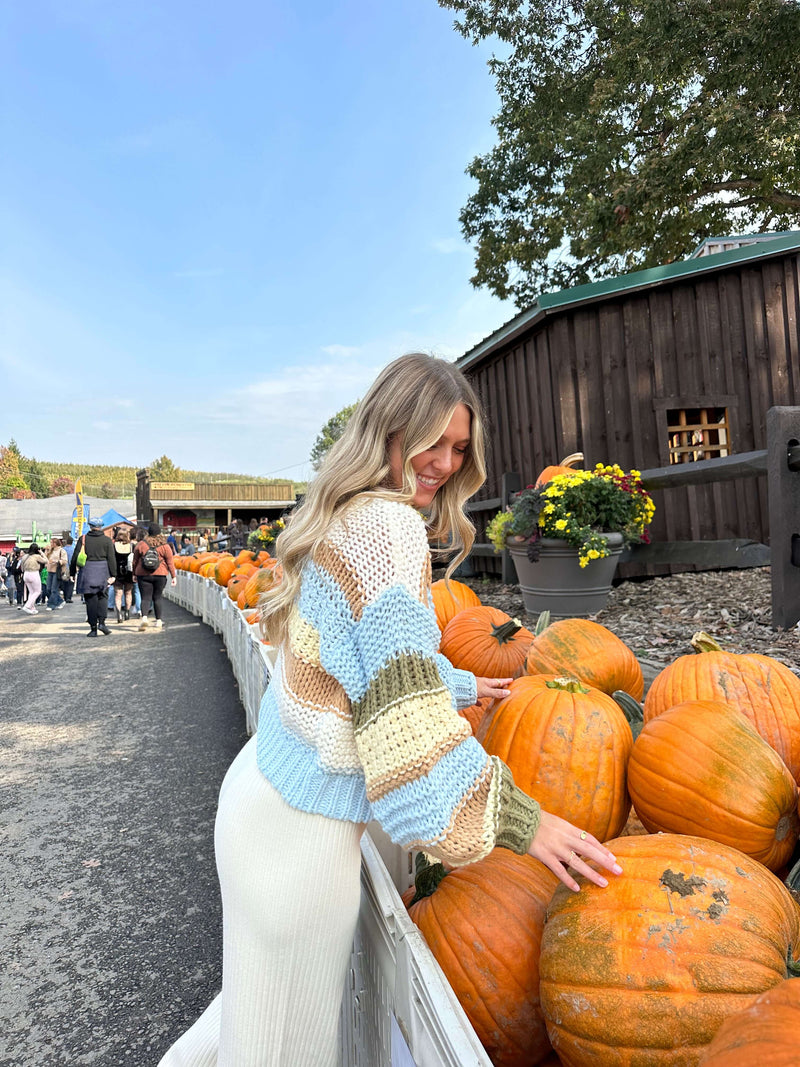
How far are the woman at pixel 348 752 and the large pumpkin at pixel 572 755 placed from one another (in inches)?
14.0

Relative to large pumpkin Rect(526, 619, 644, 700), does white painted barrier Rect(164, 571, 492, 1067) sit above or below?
below

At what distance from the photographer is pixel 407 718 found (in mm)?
1196

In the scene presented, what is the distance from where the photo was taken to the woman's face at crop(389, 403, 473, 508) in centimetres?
151

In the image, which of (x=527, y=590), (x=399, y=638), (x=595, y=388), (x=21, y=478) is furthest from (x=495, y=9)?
(x=21, y=478)

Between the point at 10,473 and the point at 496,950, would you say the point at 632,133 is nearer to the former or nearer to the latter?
the point at 496,950

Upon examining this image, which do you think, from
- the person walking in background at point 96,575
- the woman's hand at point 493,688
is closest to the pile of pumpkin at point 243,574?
the person walking in background at point 96,575

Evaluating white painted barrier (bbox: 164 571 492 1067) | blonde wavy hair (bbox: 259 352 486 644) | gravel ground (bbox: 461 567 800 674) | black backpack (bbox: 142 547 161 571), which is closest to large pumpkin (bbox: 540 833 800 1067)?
white painted barrier (bbox: 164 571 492 1067)

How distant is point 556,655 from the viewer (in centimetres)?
247

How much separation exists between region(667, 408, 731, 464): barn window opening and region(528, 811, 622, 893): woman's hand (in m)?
8.27

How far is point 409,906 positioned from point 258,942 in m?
0.42

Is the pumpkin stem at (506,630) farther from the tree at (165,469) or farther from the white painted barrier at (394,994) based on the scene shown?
the tree at (165,469)

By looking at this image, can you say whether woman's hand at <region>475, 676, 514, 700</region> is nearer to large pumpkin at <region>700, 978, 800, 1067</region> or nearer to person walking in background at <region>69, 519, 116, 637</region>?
large pumpkin at <region>700, 978, 800, 1067</region>

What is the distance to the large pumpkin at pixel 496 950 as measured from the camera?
1.39 metres

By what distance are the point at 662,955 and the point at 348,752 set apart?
653mm
